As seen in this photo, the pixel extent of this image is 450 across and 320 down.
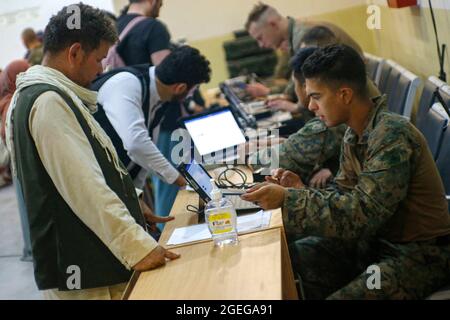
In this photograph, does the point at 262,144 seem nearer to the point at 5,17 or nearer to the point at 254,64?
the point at 254,64

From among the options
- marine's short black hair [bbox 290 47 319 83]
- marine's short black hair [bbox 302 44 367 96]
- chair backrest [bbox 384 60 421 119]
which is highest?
marine's short black hair [bbox 302 44 367 96]

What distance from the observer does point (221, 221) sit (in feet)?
6.22

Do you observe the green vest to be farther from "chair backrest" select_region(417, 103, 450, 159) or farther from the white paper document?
"chair backrest" select_region(417, 103, 450, 159)

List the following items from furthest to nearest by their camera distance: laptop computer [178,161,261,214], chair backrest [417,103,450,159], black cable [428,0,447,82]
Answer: black cable [428,0,447,82]
chair backrest [417,103,450,159]
laptop computer [178,161,261,214]

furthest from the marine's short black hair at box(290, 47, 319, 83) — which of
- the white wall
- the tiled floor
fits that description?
the white wall

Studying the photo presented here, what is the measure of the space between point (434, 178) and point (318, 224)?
0.38m

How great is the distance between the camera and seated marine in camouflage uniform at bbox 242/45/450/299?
1846 mm

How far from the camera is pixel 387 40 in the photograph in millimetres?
5242

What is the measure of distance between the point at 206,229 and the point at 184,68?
1.06m

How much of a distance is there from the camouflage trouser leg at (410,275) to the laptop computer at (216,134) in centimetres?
127

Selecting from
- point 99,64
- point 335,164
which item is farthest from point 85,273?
point 335,164

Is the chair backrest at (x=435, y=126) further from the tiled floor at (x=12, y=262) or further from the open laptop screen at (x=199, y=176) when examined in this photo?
the tiled floor at (x=12, y=262)

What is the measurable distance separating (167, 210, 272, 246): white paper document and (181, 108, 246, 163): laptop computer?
0.90m

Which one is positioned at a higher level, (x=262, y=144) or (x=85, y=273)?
(x=85, y=273)
